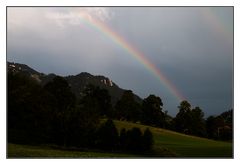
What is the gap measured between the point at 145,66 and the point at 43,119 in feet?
23.6

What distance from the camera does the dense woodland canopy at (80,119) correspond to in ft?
57.1

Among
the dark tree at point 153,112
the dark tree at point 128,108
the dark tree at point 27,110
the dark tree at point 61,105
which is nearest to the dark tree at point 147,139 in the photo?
the dark tree at point 128,108

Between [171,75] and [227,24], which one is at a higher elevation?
[227,24]

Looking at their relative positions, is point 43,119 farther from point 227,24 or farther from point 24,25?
point 227,24

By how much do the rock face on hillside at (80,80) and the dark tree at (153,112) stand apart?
50 cm

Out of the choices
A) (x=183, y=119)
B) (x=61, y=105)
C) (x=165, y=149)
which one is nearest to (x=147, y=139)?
(x=165, y=149)

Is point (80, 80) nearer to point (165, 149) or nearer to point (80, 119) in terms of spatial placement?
point (80, 119)

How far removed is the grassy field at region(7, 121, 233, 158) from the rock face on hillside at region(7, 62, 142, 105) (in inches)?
75.8

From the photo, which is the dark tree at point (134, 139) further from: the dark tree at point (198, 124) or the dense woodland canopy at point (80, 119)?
the dark tree at point (198, 124)

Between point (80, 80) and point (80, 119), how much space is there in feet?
10.0

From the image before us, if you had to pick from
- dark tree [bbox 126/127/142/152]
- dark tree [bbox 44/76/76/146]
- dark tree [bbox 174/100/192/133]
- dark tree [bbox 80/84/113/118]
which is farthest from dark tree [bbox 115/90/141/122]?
dark tree [bbox 44/76/76/146]

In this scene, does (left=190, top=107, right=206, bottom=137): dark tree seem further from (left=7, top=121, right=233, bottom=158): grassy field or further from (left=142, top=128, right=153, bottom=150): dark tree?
(left=142, top=128, right=153, bottom=150): dark tree
